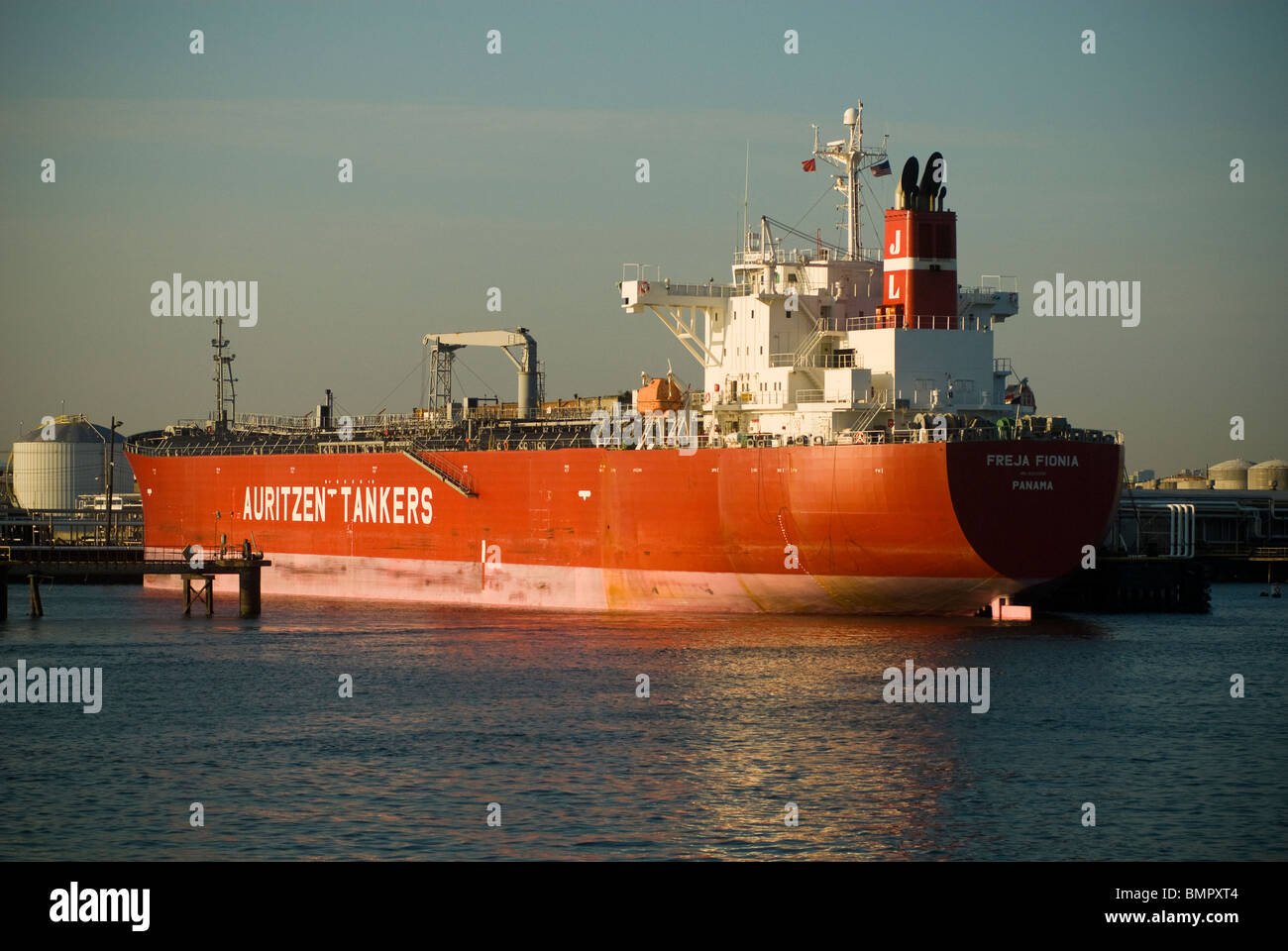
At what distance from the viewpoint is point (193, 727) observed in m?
23.8

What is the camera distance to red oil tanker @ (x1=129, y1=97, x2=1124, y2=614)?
104 ft

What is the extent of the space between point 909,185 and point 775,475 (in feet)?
24.6

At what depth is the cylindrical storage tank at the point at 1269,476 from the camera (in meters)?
95.8

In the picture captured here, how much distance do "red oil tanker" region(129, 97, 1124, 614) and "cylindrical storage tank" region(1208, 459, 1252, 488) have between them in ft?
224

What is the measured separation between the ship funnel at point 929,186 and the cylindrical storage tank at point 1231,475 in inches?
2893

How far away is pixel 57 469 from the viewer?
9219 cm
